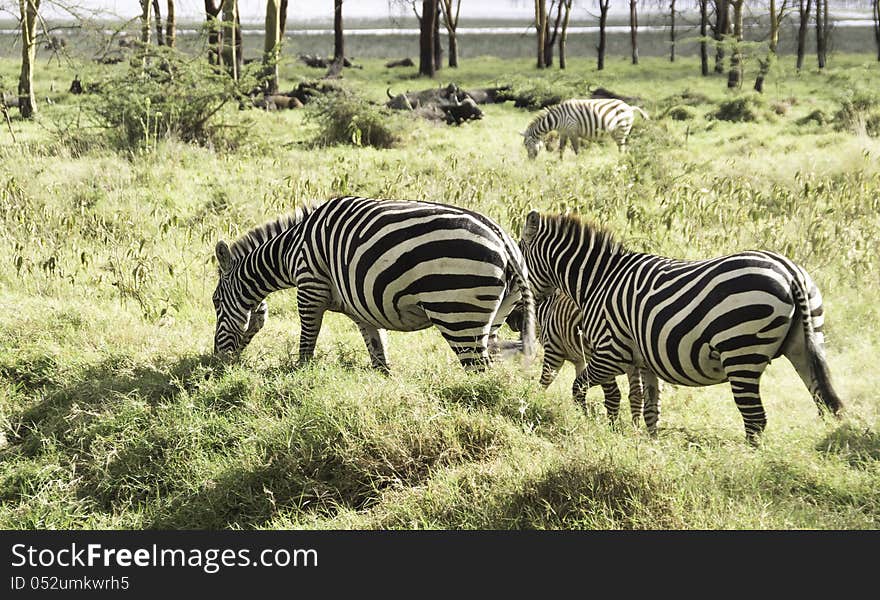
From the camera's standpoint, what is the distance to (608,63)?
45406 mm

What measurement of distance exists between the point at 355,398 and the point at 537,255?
1989 mm

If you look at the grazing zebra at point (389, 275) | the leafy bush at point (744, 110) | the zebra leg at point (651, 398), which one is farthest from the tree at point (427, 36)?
the zebra leg at point (651, 398)

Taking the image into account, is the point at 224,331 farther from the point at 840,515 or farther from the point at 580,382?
Result: the point at 840,515

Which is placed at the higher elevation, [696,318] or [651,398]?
[696,318]

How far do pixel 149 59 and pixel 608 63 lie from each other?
31.8 metres

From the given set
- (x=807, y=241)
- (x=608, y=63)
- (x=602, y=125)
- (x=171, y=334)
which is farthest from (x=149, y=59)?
(x=608, y=63)

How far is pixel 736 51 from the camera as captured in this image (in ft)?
86.9

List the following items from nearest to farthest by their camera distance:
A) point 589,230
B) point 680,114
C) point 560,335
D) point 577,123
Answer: point 589,230, point 560,335, point 577,123, point 680,114

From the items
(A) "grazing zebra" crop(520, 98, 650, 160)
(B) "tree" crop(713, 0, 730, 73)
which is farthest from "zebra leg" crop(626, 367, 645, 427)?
(B) "tree" crop(713, 0, 730, 73)

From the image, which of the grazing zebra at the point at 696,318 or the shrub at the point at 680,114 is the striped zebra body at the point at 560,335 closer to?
the grazing zebra at the point at 696,318

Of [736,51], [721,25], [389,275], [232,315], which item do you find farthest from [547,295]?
[721,25]

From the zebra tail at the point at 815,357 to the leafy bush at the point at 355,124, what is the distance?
12.4 m

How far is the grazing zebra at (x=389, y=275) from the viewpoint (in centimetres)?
514

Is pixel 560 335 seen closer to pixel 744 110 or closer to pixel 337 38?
pixel 744 110
